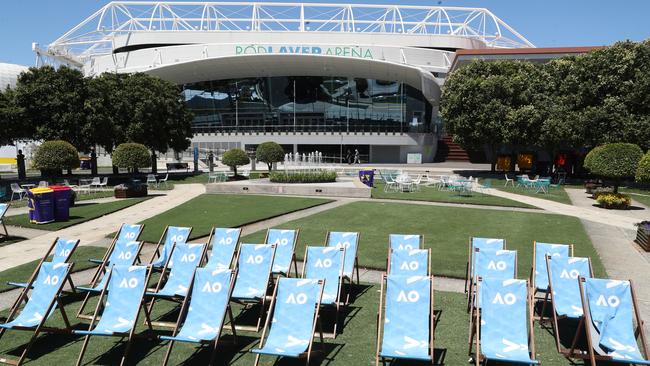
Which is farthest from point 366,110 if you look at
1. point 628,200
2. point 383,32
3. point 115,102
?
point 628,200

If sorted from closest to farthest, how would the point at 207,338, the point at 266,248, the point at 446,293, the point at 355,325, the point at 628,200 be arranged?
the point at 207,338, the point at 355,325, the point at 266,248, the point at 446,293, the point at 628,200

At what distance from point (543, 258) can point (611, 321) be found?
2361mm

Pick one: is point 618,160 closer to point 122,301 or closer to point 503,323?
point 503,323

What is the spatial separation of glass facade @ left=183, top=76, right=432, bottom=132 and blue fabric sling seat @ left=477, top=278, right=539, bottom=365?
54610 millimetres

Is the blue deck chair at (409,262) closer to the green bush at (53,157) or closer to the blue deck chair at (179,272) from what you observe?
the blue deck chair at (179,272)

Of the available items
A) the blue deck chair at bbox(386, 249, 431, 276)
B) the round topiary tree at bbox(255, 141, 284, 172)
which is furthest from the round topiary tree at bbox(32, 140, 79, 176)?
the blue deck chair at bbox(386, 249, 431, 276)

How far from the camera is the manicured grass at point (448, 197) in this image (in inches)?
847

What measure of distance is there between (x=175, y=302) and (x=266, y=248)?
1.99 metres

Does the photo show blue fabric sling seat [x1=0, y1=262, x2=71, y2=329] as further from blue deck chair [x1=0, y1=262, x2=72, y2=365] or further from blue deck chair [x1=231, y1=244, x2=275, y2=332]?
blue deck chair [x1=231, y1=244, x2=275, y2=332]

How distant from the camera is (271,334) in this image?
5.78 metres

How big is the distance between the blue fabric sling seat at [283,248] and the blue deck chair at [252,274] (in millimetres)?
625

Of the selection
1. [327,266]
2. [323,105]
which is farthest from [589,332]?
[323,105]

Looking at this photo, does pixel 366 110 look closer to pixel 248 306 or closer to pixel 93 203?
pixel 93 203

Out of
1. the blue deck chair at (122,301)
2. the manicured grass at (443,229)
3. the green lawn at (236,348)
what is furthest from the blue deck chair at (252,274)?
the manicured grass at (443,229)
